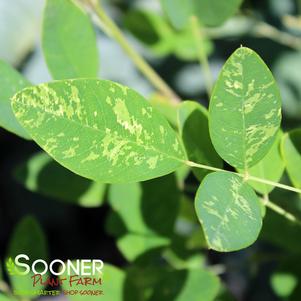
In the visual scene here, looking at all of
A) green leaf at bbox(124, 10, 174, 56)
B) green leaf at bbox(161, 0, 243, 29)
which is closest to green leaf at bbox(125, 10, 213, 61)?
green leaf at bbox(124, 10, 174, 56)

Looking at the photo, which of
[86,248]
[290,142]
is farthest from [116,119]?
[86,248]

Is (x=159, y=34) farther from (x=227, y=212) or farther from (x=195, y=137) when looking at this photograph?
(x=227, y=212)

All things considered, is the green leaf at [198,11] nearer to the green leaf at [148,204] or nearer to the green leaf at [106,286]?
the green leaf at [148,204]

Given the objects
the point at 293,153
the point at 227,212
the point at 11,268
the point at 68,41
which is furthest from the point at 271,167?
the point at 11,268

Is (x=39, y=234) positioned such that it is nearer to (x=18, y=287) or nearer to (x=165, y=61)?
(x=18, y=287)

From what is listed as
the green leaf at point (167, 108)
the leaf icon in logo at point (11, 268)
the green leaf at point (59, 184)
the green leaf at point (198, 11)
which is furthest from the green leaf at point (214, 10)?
the leaf icon in logo at point (11, 268)

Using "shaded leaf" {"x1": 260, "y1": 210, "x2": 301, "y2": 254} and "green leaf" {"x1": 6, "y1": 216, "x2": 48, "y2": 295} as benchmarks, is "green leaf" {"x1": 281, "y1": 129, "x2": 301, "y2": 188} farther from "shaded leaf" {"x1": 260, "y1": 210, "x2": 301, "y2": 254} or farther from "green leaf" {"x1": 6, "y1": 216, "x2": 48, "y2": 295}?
"green leaf" {"x1": 6, "y1": 216, "x2": 48, "y2": 295}
